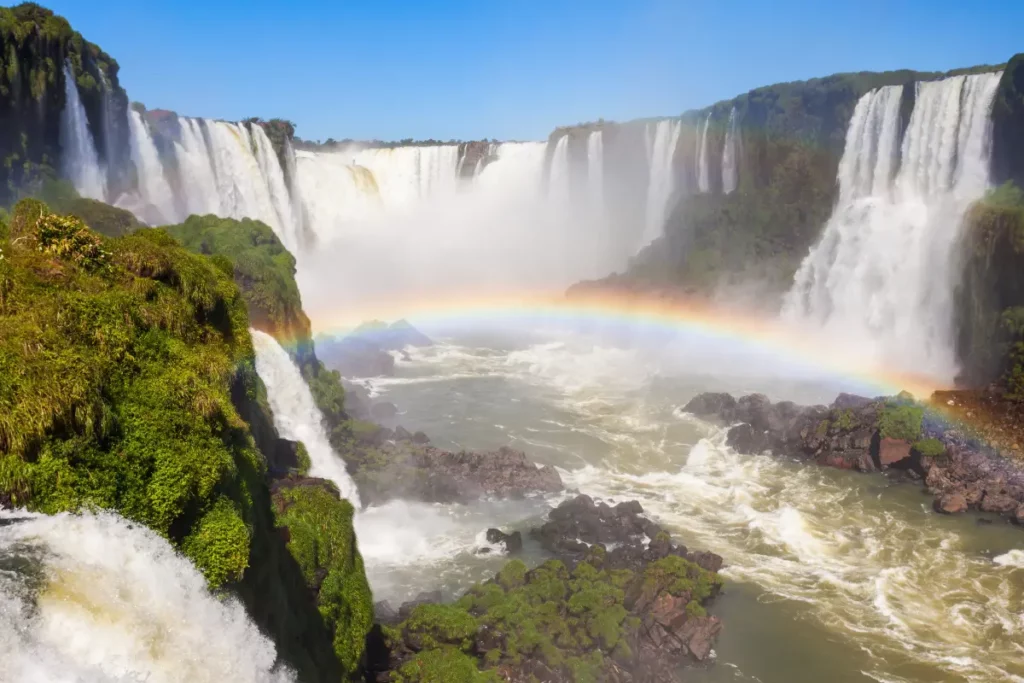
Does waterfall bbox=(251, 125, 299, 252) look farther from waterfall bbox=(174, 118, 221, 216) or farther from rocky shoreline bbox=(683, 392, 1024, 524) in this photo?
rocky shoreline bbox=(683, 392, 1024, 524)

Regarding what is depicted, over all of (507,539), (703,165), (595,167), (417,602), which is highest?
(595,167)

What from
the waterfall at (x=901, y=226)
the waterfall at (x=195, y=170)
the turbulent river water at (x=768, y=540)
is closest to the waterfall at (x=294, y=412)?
the turbulent river water at (x=768, y=540)

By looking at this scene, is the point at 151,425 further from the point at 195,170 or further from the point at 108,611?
the point at 195,170

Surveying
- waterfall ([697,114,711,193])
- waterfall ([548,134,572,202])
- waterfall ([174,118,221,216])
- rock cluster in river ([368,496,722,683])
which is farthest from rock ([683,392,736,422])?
waterfall ([548,134,572,202])

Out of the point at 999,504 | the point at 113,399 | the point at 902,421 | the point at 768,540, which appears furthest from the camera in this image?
the point at 902,421

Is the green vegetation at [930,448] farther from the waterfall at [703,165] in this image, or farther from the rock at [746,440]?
the waterfall at [703,165]

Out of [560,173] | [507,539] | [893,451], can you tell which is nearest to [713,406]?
[893,451]
